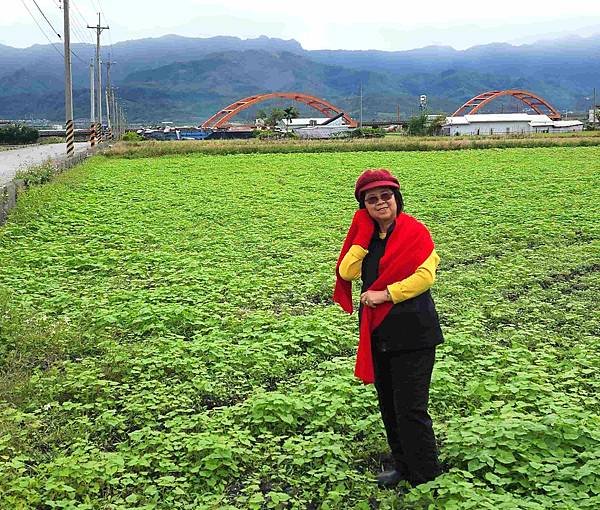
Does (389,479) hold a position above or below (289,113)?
below

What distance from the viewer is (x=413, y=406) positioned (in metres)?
4.16

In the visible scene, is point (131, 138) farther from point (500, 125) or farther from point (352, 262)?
point (352, 262)

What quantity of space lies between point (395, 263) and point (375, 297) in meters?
0.23

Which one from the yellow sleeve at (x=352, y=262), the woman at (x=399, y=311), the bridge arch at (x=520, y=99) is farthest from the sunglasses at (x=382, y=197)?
the bridge arch at (x=520, y=99)

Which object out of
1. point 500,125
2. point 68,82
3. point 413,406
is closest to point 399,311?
point 413,406

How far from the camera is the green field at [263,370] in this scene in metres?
4.27

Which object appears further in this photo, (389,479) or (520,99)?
(520,99)

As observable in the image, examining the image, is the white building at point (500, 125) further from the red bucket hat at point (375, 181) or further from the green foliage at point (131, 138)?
the red bucket hat at point (375, 181)

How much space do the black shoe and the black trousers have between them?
55mm

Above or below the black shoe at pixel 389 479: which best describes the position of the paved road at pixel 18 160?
above

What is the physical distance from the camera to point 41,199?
1661 cm

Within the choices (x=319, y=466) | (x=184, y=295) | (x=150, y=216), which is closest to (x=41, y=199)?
(x=150, y=216)

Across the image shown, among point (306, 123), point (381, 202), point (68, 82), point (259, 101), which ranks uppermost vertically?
point (259, 101)

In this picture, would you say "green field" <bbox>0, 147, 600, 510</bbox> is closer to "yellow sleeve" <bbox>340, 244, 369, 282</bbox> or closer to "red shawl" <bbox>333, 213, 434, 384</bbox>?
"red shawl" <bbox>333, 213, 434, 384</bbox>
